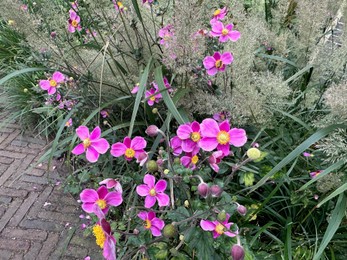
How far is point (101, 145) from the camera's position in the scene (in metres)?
1.34

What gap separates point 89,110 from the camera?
6.69 feet

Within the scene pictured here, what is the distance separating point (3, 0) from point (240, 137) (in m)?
1.26

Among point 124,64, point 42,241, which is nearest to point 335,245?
point 124,64

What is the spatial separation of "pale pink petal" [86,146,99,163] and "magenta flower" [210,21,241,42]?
0.76 meters

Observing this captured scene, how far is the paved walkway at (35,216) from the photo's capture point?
2.01 metres

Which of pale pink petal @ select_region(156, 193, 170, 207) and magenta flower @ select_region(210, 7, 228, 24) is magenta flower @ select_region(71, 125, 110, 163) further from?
magenta flower @ select_region(210, 7, 228, 24)

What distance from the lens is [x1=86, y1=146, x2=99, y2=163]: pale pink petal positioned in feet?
4.33

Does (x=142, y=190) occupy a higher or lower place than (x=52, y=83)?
lower

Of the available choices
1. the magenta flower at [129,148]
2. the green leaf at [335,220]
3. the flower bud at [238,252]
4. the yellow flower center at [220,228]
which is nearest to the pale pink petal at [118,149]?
the magenta flower at [129,148]

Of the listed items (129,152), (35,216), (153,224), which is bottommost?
(35,216)

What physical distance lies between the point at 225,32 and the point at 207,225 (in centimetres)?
91

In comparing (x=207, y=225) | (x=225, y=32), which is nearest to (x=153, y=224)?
(x=207, y=225)

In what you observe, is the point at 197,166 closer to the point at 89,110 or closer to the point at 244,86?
the point at 244,86

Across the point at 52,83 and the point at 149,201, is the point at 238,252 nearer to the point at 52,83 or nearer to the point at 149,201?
the point at 149,201
